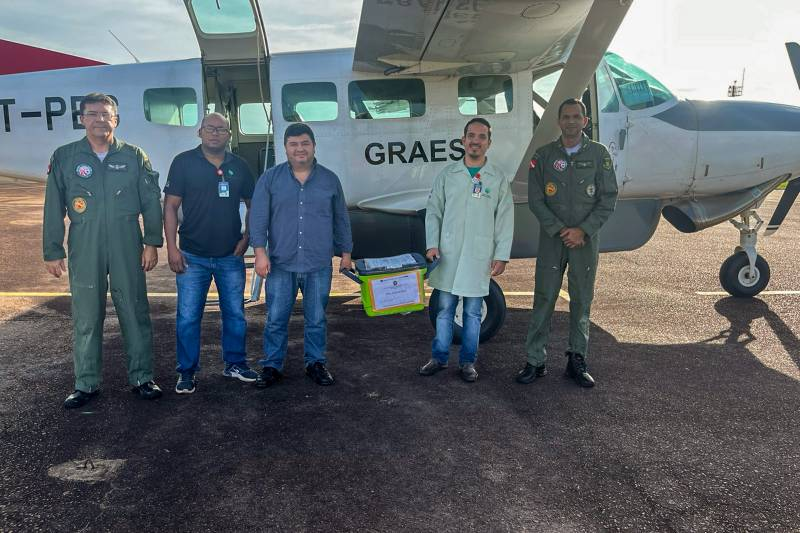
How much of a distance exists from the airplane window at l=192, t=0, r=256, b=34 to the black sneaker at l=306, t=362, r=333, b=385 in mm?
3272

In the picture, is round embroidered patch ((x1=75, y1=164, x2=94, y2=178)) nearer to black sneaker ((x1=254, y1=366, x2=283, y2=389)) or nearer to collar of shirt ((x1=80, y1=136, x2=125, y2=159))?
collar of shirt ((x1=80, y1=136, x2=125, y2=159))

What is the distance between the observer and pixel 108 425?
362cm

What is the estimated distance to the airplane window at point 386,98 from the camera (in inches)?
224

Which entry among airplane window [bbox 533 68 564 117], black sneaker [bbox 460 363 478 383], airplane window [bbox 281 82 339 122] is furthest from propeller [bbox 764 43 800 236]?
airplane window [bbox 281 82 339 122]

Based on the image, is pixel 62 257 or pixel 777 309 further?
pixel 777 309

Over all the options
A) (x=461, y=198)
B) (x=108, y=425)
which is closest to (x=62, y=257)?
(x=108, y=425)

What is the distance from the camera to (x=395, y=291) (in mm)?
4539

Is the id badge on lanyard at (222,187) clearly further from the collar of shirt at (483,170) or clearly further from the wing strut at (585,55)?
the wing strut at (585,55)

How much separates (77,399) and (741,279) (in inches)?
274

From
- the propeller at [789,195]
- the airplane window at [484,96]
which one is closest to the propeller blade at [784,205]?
the propeller at [789,195]

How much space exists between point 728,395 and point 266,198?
11.7ft

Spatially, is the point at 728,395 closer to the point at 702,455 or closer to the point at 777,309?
the point at 702,455

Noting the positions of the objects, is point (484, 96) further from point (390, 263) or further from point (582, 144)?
point (390, 263)

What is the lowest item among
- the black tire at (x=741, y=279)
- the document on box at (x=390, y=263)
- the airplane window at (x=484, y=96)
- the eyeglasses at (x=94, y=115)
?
the black tire at (x=741, y=279)
